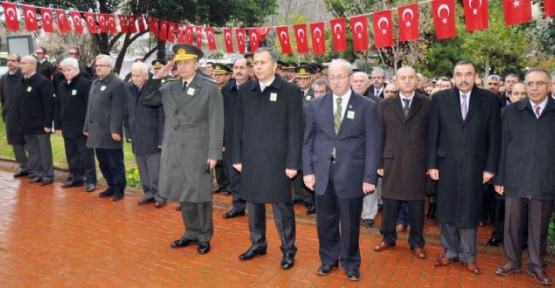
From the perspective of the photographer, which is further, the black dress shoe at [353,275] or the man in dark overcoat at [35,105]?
the man in dark overcoat at [35,105]

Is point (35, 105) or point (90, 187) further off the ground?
point (35, 105)

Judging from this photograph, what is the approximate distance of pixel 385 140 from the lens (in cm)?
516

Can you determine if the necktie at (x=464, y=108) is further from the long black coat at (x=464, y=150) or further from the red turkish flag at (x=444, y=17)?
the red turkish flag at (x=444, y=17)

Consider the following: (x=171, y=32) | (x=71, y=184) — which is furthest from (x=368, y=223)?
(x=171, y=32)

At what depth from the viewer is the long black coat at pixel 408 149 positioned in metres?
4.97

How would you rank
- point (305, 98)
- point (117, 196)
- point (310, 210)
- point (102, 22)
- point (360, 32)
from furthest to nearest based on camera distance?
point (102, 22)
point (360, 32)
point (117, 196)
point (305, 98)
point (310, 210)

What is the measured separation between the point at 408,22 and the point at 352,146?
14.7ft

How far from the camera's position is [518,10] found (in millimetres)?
6375

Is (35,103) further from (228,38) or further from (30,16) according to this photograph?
(228,38)

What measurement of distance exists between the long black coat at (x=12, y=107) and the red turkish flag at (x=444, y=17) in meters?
7.14

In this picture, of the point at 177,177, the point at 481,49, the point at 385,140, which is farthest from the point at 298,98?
the point at 481,49

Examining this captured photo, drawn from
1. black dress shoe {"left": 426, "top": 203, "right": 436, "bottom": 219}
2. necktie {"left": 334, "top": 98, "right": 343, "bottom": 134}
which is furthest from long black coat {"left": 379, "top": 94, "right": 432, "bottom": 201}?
black dress shoe {"left": 426, "top": 203, "right": 436, "bottom": 219}

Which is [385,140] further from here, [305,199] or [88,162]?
[88,162]

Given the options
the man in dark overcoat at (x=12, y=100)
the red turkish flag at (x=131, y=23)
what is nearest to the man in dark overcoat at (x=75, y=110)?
the man in dark overcoat at (x=12, y=100)
